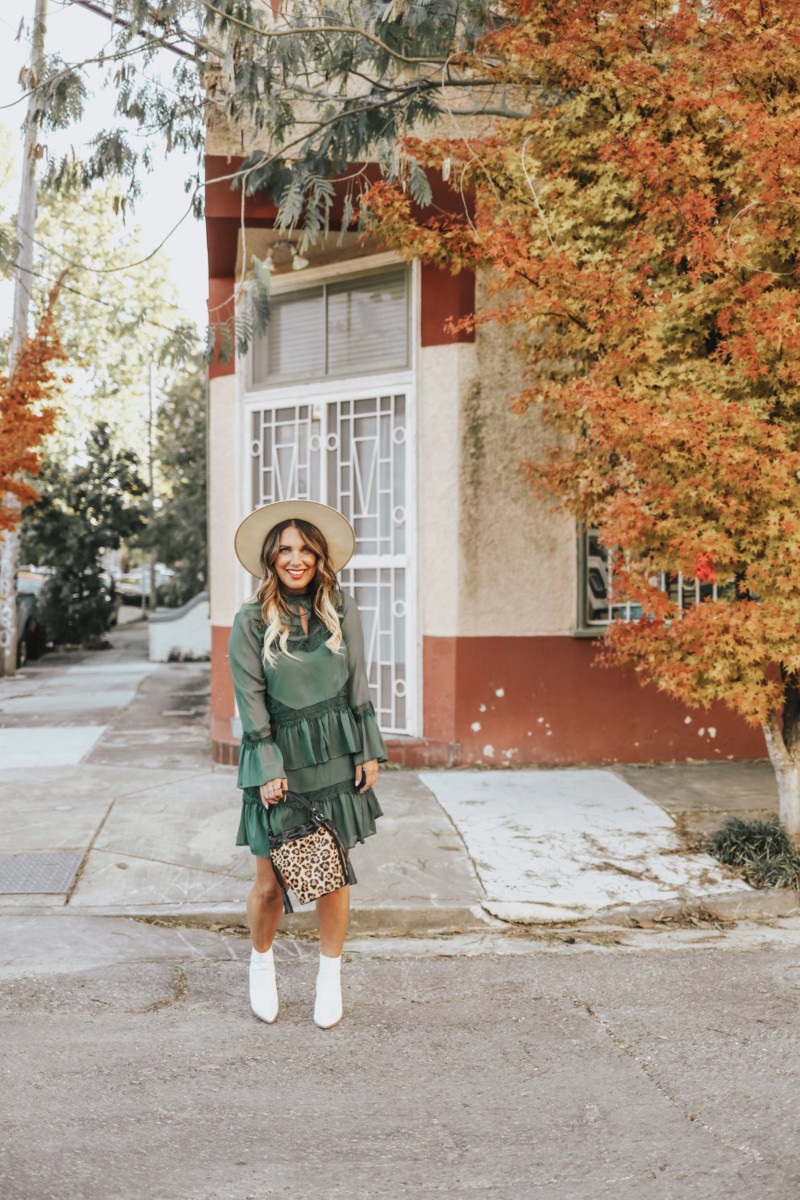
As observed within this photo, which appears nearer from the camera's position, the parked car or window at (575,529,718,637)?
window at (575,529,718,637)

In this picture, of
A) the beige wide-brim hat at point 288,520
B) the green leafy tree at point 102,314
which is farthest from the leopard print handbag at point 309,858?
the green leafy tree at point 102,314

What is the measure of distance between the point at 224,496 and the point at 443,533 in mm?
1974

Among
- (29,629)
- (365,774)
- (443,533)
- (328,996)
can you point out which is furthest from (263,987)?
(29,629)

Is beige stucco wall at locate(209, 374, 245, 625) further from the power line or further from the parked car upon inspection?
the parked car

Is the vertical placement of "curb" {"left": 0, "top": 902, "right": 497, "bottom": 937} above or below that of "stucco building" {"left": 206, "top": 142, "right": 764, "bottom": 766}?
below

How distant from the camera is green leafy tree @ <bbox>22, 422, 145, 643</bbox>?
22.5 m

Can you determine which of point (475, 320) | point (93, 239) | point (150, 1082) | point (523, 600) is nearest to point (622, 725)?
point (523, 600)

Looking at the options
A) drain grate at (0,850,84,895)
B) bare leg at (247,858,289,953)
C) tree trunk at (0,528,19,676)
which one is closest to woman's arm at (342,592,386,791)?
bare leg at (247,858,289,953)

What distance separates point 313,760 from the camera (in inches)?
172

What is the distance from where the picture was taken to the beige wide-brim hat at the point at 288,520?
14.7ft

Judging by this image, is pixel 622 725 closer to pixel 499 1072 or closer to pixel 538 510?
pixel 538 510

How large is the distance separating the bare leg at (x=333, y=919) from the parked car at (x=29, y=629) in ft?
47.9

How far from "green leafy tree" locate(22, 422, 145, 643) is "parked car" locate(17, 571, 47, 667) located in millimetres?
555

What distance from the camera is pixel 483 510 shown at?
863cm
